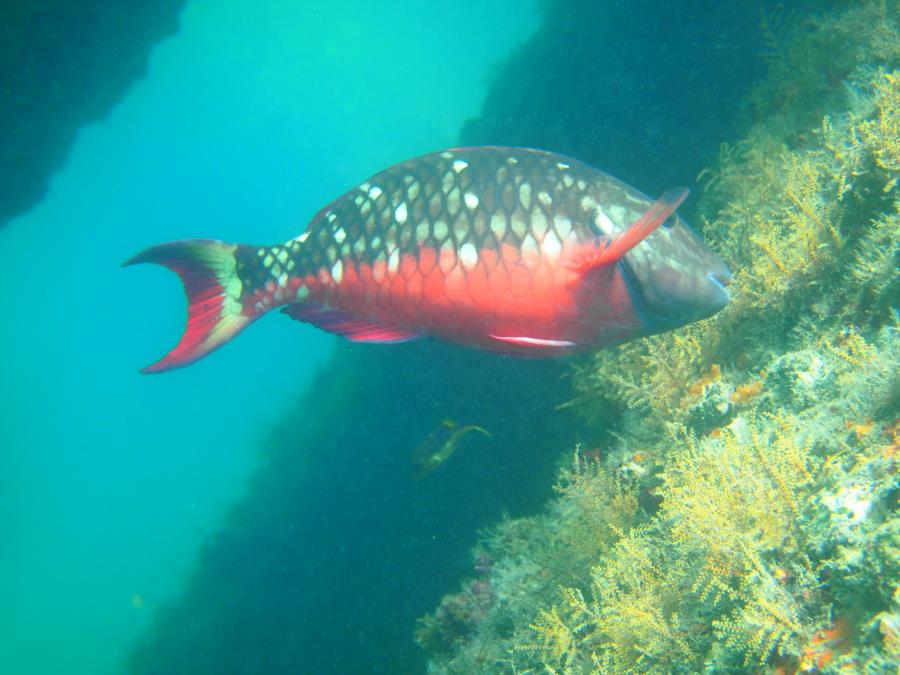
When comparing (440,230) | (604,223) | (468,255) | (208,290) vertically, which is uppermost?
(208,290)

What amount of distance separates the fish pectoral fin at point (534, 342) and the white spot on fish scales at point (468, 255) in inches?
17.2

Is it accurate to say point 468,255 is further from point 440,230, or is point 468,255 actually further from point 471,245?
point 440,230

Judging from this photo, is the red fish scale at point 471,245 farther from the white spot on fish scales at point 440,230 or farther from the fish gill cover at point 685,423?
the fish gill cover at point 685,423

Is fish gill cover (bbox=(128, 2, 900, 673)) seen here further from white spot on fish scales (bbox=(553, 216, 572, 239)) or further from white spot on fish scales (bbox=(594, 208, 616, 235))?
white spot on fish scales (bbox=(553, 216, 572, 239))

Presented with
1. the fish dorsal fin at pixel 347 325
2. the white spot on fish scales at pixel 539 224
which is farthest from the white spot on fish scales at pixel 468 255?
the fish dorsal fin at pixel 347 325

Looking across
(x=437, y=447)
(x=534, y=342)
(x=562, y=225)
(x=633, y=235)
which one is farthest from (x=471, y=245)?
(x=437, y=447)

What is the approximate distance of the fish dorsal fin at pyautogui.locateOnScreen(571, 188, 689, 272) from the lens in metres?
1.96

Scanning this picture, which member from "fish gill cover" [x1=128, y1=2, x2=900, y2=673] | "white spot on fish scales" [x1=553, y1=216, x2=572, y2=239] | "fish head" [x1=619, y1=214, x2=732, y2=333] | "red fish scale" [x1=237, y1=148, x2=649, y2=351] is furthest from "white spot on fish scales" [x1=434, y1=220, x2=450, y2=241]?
"fish gill cover" [x1=128, y1=2, x2=900, y2=673]

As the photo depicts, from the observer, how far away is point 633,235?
2023 mm

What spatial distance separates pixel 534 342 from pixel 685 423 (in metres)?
1.67

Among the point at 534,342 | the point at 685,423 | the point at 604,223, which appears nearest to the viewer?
the point at 534,342

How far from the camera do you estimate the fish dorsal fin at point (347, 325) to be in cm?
300

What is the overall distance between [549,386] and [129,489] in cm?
6346

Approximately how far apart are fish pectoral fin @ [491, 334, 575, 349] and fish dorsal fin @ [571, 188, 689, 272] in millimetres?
398
